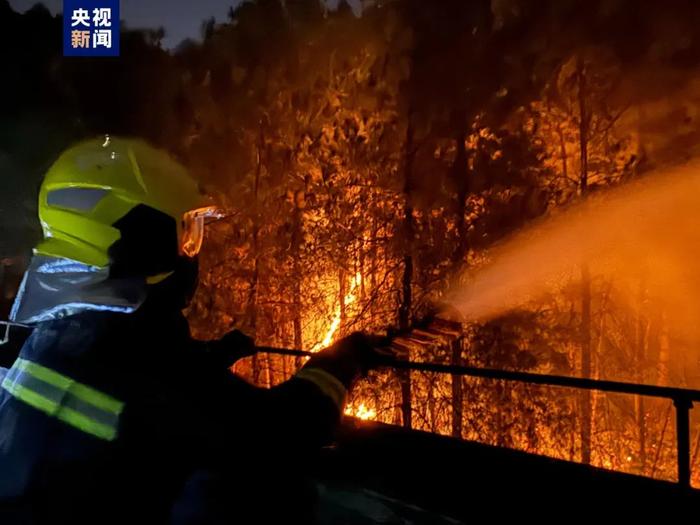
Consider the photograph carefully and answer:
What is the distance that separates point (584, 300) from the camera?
14266 mm

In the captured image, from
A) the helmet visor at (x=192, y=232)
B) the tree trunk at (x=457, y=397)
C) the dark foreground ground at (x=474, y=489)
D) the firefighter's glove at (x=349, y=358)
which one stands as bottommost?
the tree trunk at (x=457, y=397)

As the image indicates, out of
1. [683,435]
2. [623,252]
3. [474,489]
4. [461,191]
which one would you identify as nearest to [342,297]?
[461,191]

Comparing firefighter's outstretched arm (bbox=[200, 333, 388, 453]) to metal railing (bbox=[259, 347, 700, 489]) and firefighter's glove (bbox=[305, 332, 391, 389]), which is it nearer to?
firefighter's glove (bbox=[305, 332, 391, 389])

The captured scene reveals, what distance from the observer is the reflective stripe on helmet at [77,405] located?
1.23 metres

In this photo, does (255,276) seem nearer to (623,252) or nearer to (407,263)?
(407,263)

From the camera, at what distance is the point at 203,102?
16.1 metres

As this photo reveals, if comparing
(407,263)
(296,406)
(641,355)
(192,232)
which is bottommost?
(641,355)

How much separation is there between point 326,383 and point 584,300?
13.9m

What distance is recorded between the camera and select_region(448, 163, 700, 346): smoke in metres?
13.0

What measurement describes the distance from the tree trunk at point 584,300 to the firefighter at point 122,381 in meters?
12.7

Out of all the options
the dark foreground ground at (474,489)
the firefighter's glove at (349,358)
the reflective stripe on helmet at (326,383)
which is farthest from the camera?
the dark foreground ground at (474,489)

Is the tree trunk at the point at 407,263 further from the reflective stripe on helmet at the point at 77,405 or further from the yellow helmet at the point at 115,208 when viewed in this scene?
the reflective stripe on helmet at the point at 77,405

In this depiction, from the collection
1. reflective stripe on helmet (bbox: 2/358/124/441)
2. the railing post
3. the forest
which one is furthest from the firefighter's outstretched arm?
the forest

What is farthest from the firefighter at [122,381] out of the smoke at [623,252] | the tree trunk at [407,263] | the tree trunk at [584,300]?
the tree trunk at [584,300]
